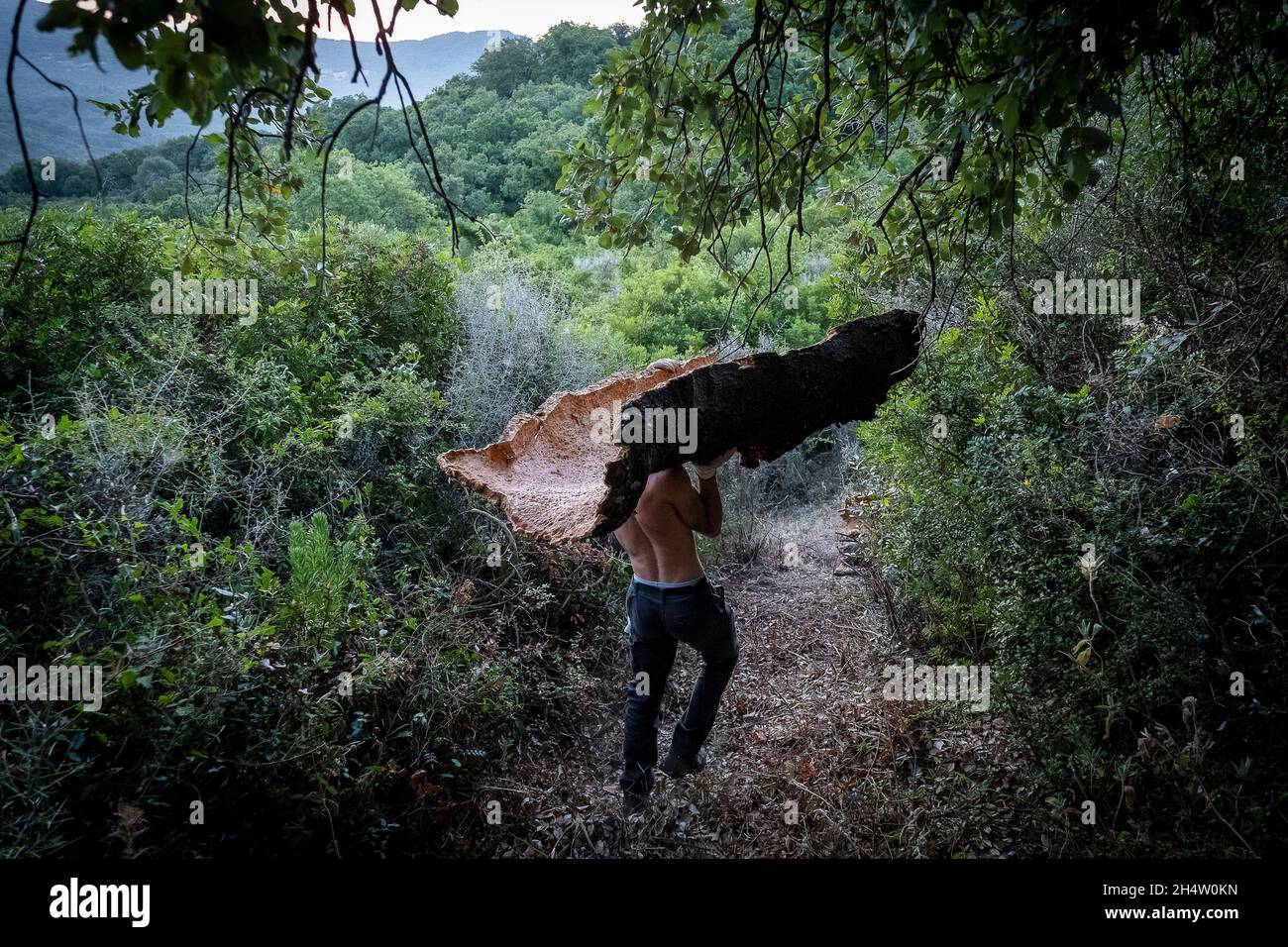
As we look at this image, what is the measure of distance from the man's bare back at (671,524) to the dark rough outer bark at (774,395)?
29.0 inches

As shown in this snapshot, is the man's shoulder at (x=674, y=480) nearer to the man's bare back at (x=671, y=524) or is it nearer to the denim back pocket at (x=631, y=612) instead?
the man's bare back at (x=671, y=524)

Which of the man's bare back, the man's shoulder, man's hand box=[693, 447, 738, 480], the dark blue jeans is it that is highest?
man's hand box=[693, 447, 738, 480]

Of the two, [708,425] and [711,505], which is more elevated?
[708,425]

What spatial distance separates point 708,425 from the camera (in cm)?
250

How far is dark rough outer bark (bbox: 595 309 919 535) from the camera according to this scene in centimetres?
236

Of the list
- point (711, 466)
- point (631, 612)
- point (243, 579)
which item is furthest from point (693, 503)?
point (243, 579)

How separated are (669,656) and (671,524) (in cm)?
78

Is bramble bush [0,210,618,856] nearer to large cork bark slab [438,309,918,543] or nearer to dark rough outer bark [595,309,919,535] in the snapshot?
large cork bark slab [438,309,918,543]

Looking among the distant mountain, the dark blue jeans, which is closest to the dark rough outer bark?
the dark blue jeans

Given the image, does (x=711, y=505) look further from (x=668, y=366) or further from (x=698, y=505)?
(x=668, y=366)

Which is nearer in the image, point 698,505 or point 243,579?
point 698,505

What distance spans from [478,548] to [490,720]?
138 centimetres

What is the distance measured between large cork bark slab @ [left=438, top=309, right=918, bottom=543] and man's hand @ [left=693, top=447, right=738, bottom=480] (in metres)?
0.07

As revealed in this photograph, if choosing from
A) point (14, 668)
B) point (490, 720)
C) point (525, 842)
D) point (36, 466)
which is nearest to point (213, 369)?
point (36, 466)
